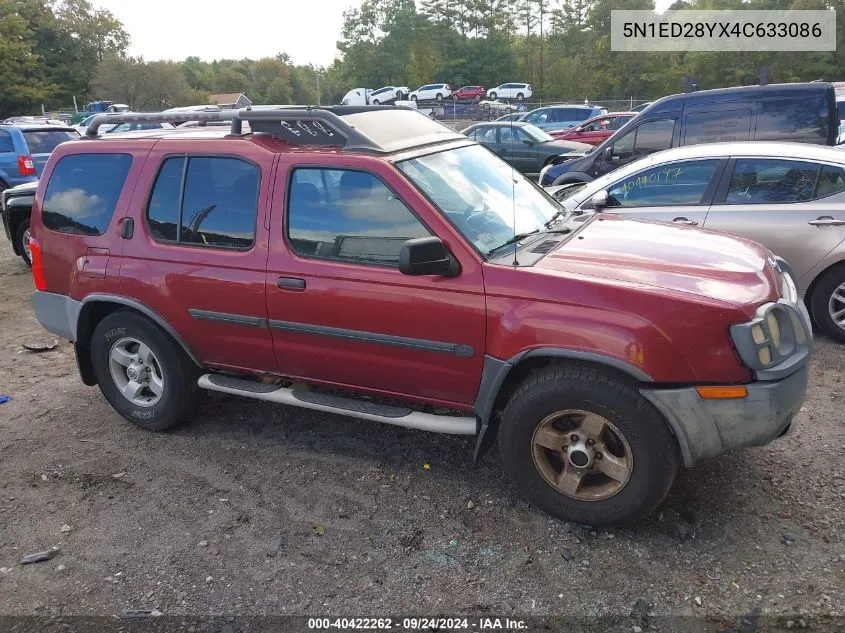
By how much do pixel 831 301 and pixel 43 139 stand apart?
14.8 meters

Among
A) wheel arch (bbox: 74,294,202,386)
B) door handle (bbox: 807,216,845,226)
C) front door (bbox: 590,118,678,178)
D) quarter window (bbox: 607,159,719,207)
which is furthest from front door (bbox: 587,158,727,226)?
wheel arch (bbox: 74,294,202,386)

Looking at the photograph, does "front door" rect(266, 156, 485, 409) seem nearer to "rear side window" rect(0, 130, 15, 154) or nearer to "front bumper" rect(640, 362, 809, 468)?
"front bumper" rect(640, 362, 809, 468)

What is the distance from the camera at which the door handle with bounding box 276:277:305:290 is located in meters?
3.65

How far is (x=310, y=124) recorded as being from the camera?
3820 millimetres

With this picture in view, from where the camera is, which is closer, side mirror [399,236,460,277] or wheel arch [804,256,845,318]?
side mirror [399,236,460,277]

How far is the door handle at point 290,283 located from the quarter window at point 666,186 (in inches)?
133

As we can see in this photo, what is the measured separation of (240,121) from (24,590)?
9.13 ft

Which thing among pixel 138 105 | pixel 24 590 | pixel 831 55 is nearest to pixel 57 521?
pixel 24 590

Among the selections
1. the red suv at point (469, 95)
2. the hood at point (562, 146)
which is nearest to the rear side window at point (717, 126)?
the hood at point (562, 146)

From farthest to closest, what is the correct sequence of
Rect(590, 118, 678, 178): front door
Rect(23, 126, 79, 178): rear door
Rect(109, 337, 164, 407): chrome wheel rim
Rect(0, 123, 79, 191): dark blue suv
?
Rect(23, 126, 79, 178): rear door
Rect(0, 123, 79, 191): dark blue suv
Rect(590, 118, 678, 178): front door
Rect(109, 337, 164, 407): chrome wheel rim

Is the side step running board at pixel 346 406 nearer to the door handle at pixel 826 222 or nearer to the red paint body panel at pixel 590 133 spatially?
the door handle at pixel 826 222

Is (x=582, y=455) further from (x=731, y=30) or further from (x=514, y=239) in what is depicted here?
(x=731, y=30)

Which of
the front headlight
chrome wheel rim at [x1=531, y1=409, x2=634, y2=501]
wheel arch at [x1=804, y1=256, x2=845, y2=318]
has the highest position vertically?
the front headlight

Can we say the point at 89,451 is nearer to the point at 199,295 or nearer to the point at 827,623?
the point at 199,295
